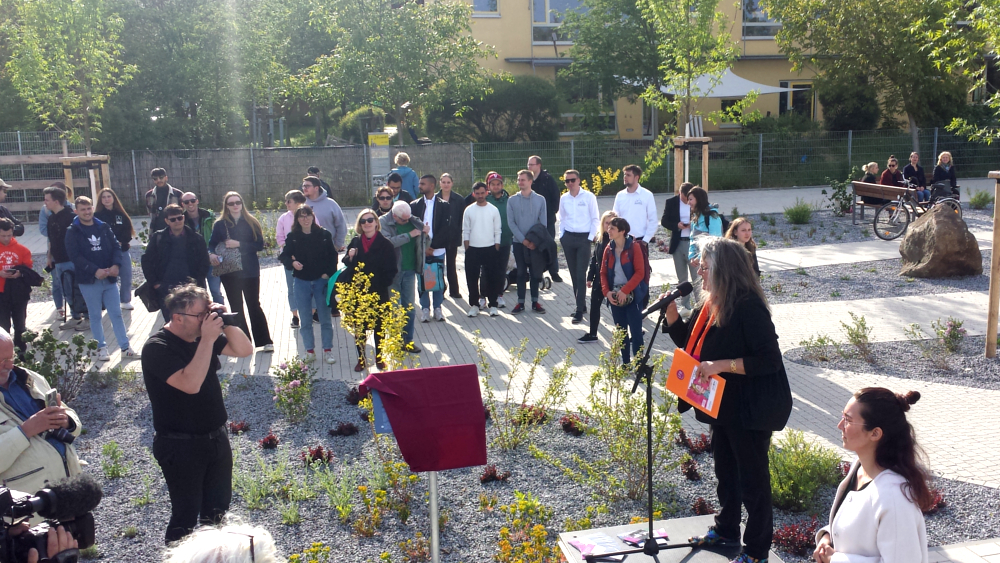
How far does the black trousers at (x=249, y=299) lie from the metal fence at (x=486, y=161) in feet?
47.2

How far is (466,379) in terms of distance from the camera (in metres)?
4.27

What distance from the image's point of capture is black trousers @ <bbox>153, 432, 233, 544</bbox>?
14.3ft

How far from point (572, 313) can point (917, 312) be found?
4.45 metres

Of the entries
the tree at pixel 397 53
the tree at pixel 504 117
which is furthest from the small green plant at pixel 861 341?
the tree at pixel 504 117

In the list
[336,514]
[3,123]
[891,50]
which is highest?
[891,50]

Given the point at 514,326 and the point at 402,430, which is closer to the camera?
the point at 402,430

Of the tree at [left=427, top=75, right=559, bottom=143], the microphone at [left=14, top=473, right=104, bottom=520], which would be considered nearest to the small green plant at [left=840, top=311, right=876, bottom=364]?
the microphone at [left=14, top=473, right=104, bottom=520]

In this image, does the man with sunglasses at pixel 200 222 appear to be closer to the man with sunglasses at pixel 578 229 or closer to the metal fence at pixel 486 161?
the man with sunglasses at pixel 578 229

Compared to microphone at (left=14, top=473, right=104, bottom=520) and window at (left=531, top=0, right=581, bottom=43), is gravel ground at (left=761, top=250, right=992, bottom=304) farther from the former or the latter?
window at (left=531, top=0, right=581, bottom=43)

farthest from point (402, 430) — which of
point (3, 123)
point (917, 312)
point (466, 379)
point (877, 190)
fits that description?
point (3, 123)

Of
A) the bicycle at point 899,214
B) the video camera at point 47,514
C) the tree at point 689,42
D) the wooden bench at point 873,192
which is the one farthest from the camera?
the tree at point 689,42

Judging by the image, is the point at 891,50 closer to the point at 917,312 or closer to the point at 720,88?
the point at 720,88

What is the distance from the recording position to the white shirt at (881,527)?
3031 mm

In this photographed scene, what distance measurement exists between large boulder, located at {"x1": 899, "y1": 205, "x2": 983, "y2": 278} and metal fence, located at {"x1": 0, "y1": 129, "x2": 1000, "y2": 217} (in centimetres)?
1059
